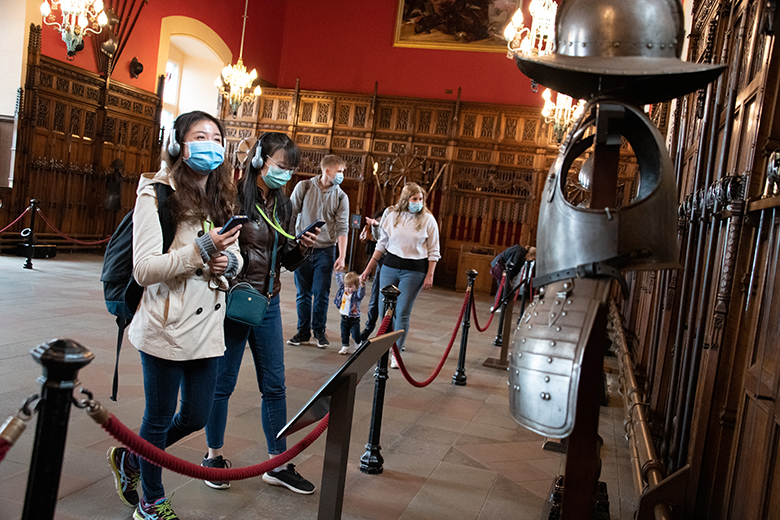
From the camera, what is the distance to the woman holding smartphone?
10.8 ft

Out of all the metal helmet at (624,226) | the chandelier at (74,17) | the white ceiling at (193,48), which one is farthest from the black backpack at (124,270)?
the white ceiling at (193,48)

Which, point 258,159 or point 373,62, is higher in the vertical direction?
point 373,62

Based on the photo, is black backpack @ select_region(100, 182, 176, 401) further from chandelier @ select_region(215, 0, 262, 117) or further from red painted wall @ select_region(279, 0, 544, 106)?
red painted wall @ select_region(279, 0, 544, 106)

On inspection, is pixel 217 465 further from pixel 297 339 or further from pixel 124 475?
pixel 297 339

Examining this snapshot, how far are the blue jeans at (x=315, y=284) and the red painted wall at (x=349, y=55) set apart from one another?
11.4 m

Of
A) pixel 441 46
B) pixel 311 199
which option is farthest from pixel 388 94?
pixel 311 199

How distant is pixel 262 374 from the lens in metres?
3.35

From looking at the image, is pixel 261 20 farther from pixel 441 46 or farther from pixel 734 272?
pixel 734 272

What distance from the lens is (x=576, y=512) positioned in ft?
7.28

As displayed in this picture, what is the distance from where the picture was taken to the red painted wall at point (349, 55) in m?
17.1

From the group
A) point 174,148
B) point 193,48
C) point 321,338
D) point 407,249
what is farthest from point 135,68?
point 174,148

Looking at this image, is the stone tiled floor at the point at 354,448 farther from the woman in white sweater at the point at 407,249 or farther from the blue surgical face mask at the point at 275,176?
the blue surgical face mask at the point at 275,176

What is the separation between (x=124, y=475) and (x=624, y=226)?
92.9 inches

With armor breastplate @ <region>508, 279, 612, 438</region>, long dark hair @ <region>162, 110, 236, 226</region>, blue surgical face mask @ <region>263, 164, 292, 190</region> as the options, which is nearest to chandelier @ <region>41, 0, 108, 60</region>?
blue surgical face mask @ <region>263, 164, 292, 190</region>
